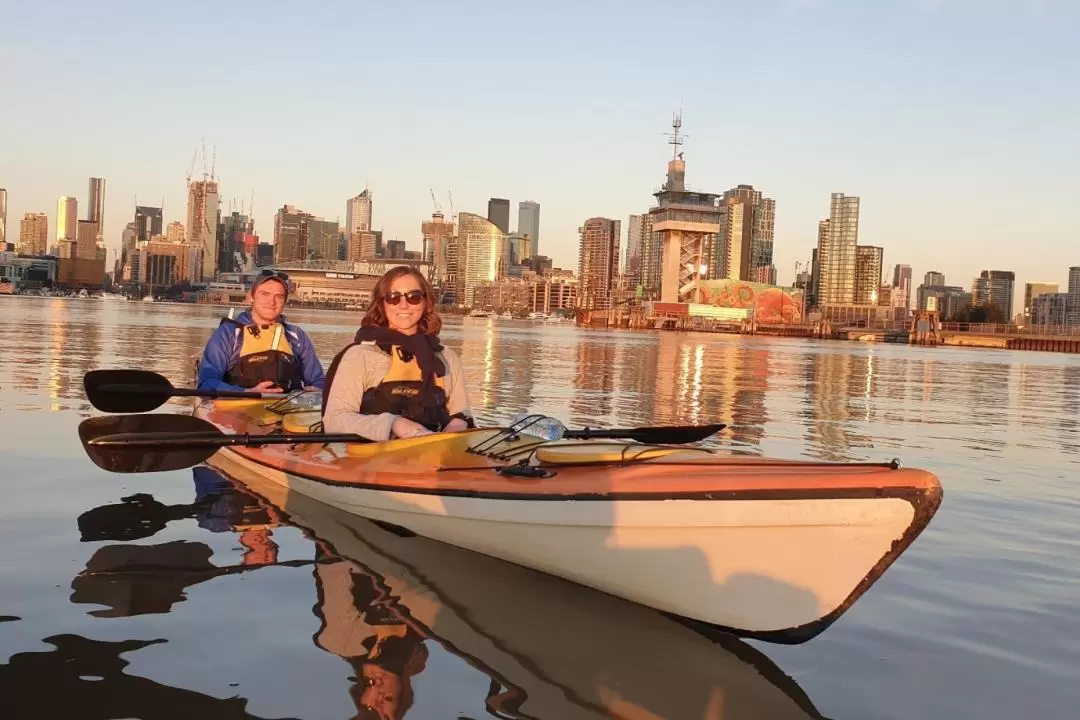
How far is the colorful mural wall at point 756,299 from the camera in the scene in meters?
144

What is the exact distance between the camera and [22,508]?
7.07m

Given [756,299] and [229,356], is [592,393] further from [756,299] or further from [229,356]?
[756,299]

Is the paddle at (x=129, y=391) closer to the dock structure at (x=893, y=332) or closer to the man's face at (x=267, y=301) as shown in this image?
the man's face at (x=267, y=301)

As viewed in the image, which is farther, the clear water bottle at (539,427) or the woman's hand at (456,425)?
the woman's hand at (456,425)

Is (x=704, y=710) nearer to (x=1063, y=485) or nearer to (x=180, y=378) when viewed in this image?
(x=1063, y=485)

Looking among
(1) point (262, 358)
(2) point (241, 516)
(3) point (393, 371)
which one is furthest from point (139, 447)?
(1) point (262, 358)

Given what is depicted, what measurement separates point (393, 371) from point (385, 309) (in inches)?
18.3

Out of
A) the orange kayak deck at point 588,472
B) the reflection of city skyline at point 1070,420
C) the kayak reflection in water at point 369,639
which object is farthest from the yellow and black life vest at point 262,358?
the reflection of city skyline at point 1070,420

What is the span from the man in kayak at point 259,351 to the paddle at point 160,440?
2.56 metres

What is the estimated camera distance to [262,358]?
32.0ft

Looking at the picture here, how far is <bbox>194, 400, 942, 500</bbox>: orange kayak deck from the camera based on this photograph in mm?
4117

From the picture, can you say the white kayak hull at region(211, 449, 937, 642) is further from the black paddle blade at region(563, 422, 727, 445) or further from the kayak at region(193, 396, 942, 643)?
the black paddle blade at region(563, 422, 727, 445)

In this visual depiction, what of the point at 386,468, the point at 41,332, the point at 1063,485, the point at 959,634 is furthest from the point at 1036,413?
the point at 41,332

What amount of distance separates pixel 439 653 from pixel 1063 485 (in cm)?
844
